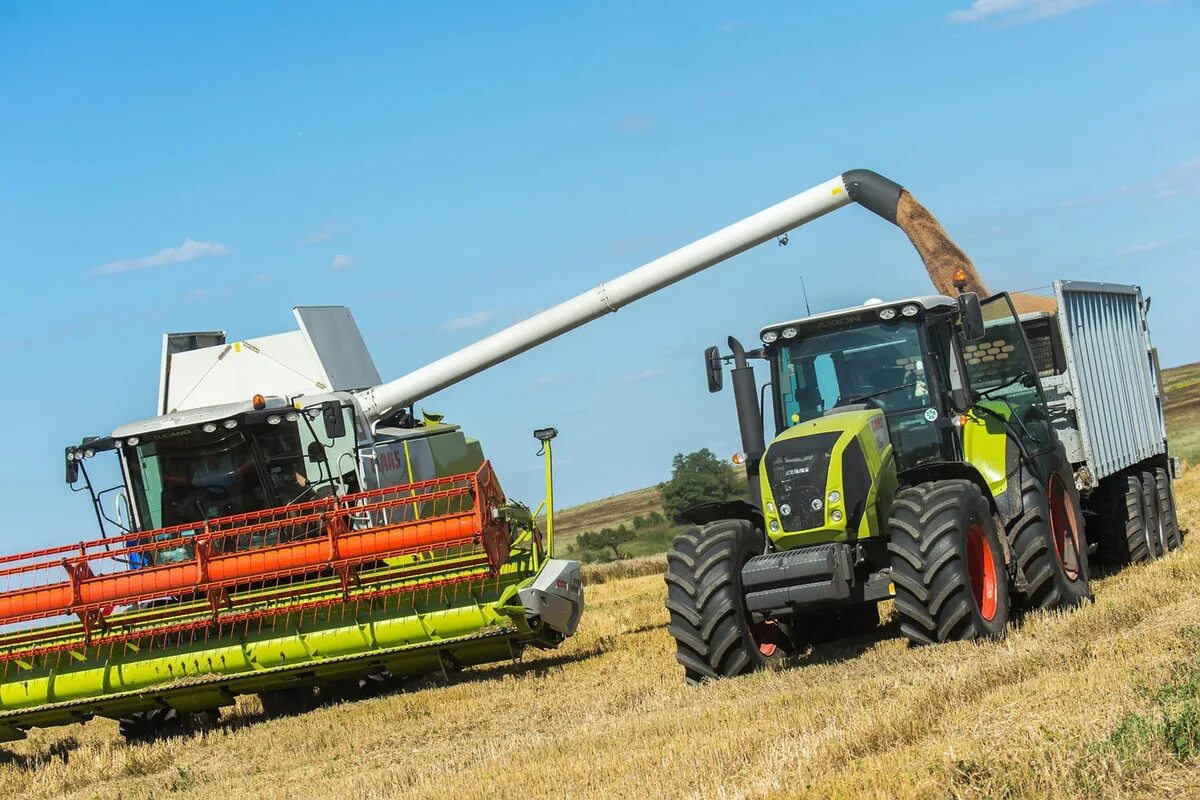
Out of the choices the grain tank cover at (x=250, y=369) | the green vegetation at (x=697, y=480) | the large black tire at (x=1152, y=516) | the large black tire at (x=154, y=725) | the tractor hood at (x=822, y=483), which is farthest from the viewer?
the green vegetation at (x=697, y=480)

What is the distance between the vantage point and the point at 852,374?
10.2 meters

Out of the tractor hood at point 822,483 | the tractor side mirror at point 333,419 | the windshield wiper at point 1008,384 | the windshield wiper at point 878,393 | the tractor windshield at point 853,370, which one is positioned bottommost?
the tractor hood at point 822,483

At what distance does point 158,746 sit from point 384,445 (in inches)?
161

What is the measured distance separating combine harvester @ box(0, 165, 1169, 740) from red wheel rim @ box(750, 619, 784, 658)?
0.02 m

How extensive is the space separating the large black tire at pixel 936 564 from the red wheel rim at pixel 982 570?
148 mm

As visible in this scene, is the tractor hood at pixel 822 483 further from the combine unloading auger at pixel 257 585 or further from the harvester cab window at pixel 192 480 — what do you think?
the harvester cab window at pixel 192 480

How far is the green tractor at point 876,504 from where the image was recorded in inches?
358

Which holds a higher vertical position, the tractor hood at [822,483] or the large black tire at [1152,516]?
the tractor hood at [822,483]

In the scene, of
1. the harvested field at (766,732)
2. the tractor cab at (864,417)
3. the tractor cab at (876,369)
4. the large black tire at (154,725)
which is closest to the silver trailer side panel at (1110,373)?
the harvested field at (766,732)

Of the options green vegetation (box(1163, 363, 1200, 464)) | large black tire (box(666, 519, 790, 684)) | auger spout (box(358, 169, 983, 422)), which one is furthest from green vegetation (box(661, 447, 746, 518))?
large black tire (box(666, 519, 790, 684))

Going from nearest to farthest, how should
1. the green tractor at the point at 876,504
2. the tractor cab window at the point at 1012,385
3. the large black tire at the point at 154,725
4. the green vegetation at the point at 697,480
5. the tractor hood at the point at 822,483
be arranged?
the green tractor at the point at 876,504 < the tractor hood at the point at 822,483 < the tractor cab window at the point at 1012,385 < the large black tire at the point at 154,725 < the green vegetation at the point at 697,480

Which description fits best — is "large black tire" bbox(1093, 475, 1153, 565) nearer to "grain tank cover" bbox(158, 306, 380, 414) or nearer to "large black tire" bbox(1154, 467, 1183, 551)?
"large black tire" bbox(1154, 467, 1183, 551)

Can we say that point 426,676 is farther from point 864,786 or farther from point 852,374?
point 864,786

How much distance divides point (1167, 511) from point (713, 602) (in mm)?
7797
